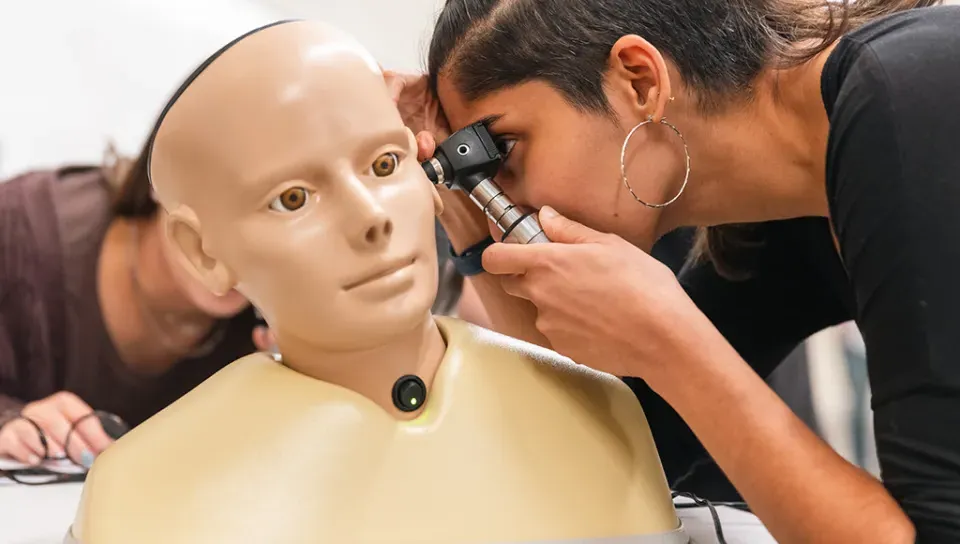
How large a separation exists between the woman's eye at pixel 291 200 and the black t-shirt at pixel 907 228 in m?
0.47

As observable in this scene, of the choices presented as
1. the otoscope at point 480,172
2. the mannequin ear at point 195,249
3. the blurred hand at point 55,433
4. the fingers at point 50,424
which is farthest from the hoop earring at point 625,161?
the fingers at point 50,424

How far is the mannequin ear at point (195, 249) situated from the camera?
2.37ft

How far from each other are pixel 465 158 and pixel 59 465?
0.91m

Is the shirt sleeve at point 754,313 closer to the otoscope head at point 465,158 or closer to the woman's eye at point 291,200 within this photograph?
the otoscope head at point 465,158

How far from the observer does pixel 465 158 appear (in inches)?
34.7

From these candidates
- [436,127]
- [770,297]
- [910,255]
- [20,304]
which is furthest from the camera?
[20,304]

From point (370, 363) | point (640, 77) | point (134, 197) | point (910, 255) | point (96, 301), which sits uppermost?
point (640, 77)

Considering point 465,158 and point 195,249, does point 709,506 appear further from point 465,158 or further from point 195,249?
point 195,249

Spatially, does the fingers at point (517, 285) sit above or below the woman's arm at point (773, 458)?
above

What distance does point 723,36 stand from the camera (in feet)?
2.87

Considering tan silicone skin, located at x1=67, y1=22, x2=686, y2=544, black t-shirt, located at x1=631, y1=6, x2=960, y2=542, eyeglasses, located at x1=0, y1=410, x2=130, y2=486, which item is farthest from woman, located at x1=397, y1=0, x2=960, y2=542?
eyeglasses, located at x1=0, y1=410, x2=130, y2=486

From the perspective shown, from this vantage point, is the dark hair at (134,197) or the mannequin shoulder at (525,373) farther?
the dark hair at (134,197)

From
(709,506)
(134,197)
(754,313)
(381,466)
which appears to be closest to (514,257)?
(381,466)

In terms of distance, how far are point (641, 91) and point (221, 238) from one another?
0.46 metres
